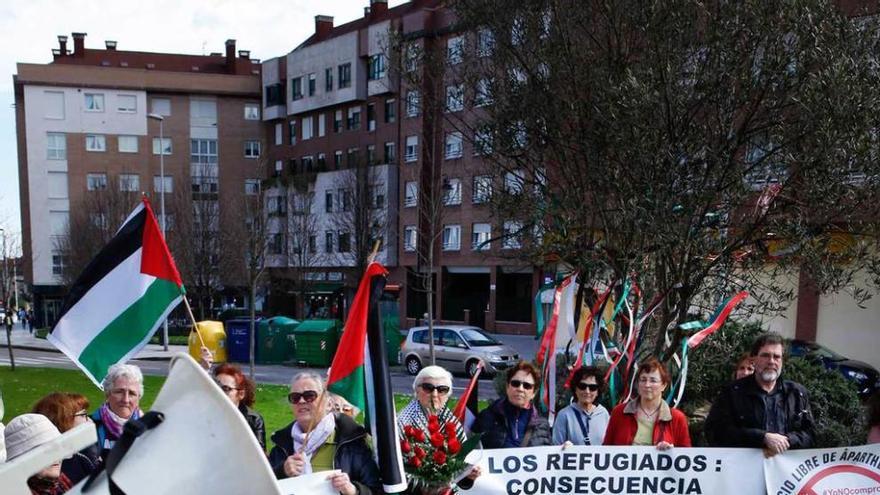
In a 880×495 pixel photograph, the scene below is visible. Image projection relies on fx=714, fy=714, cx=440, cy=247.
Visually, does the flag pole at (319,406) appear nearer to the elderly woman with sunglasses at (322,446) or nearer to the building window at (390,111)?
the elderly woman with sunglasses at (322,446)

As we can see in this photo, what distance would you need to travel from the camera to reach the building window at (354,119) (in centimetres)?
4462

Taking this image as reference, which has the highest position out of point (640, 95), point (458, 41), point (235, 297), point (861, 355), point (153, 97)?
point (153, 97)

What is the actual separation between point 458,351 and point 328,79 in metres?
30.3

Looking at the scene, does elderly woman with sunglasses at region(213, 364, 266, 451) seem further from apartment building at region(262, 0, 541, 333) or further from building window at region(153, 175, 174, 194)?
building window at region(153, 175, 174, 194)

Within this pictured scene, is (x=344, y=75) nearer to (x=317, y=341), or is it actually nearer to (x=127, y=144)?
(x=127, y=144)

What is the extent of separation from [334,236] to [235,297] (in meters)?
13.4

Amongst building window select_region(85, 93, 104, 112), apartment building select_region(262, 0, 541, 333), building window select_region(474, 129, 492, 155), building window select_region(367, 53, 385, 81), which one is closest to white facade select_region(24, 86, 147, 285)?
building window select_region(85, 93, 104, 112)

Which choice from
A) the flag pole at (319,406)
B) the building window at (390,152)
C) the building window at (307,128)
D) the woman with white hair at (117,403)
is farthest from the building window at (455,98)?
the building window at (307,128)

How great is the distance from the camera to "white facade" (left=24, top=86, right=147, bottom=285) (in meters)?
52.6

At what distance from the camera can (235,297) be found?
5050cm

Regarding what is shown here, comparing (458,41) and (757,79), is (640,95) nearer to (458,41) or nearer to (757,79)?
(757,79)

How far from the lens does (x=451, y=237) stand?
3903cm

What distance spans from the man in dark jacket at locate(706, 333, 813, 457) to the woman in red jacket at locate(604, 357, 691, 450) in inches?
14.3

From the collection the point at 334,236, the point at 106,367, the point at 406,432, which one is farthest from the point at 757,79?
the point at 334,236
